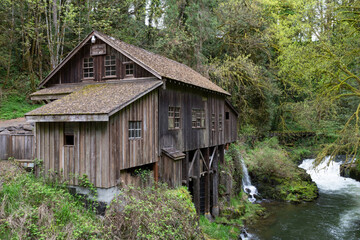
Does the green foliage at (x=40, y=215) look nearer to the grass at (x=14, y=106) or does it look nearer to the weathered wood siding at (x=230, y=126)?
the weathered wood siding at (x=230, y=126)

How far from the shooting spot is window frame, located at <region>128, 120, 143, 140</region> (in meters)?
10.3

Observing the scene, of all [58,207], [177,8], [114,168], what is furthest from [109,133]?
[177,8]

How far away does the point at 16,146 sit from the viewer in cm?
1087

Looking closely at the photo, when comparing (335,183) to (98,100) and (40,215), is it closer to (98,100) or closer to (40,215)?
(98,100)

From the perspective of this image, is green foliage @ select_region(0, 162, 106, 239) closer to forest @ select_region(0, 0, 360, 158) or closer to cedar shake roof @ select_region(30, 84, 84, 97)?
cedar shake roof @ select_region(30, 84, 84, 97)

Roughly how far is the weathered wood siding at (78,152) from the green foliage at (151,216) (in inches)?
35.5

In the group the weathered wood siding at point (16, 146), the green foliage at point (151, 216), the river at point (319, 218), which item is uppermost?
the weathered wood siding at point (16, 146)

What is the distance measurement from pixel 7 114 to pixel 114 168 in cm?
1432

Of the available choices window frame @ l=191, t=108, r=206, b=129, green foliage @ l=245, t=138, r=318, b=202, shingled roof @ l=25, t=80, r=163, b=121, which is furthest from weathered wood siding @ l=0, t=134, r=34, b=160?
green foliage @ l=245, t=138, r=318, b=202

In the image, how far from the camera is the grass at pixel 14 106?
1977 centimetres

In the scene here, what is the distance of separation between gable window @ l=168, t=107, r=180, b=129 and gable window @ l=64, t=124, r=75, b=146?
4.23 metres

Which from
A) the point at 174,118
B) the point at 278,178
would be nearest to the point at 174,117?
the point at 174,118

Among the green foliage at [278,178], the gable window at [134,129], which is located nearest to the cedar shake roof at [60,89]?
the gable window at [134,129]

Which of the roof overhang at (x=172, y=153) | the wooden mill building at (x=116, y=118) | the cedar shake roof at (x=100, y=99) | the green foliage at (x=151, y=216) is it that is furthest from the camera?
the roof overhang at (x=172, y=153)
